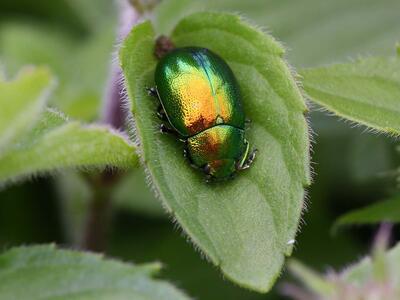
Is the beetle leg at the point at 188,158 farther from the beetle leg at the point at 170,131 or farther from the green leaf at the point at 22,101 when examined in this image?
the green leaf at the point at 22,101

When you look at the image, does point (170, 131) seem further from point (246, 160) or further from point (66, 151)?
point (66, 151)

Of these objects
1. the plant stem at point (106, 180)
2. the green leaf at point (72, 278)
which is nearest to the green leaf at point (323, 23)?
the plant stem at point (106, 180)

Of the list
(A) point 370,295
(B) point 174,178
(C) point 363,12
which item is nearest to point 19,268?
(B) point 174,178

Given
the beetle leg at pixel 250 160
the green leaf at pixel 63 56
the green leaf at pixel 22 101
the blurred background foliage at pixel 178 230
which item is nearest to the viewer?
the green leaf at pixel 22 101

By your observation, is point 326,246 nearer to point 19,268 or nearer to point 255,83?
point 255,83

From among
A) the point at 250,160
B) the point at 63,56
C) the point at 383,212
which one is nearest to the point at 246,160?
the point at 250,160

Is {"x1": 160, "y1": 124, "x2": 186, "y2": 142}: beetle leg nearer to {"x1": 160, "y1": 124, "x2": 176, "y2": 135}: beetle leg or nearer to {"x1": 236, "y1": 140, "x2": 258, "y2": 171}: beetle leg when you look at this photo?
{"x1": 160, "y1": 124, "x2": 176, "y2": 135}: beetle leg
